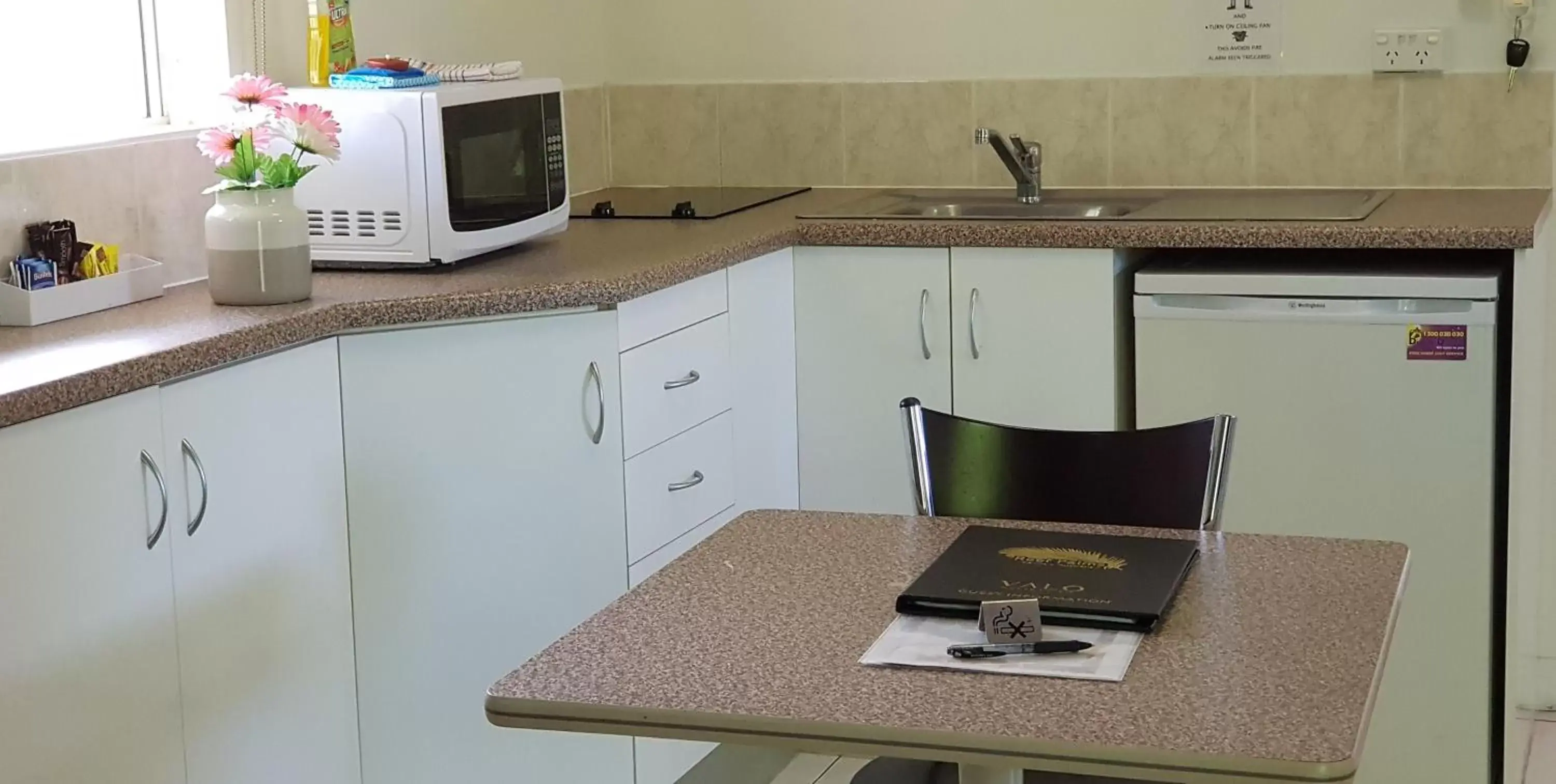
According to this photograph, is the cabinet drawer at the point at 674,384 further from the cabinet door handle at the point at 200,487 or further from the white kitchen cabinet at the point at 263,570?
the cabinet door handle at the point at 200,487

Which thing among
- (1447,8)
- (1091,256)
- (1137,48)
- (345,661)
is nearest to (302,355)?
(345,661)

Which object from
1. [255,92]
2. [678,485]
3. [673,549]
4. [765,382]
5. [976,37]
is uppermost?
[976,37]

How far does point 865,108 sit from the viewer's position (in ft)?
12.7

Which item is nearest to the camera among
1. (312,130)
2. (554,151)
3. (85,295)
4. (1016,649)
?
(1016,649)

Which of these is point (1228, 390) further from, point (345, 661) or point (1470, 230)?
point (345, 661)

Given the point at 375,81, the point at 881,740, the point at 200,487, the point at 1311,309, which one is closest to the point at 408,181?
the point at 375,81

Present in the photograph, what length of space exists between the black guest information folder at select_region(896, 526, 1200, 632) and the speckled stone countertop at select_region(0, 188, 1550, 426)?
953 mm

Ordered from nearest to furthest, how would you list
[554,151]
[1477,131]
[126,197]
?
[126,197], [554,151], [1477,131]

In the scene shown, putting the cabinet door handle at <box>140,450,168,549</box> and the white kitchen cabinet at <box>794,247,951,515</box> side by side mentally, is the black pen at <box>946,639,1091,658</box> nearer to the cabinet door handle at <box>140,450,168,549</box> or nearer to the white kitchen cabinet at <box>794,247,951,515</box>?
the cabinet door handle at <box>140,450,168,549</box>

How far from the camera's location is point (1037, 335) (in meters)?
3.17

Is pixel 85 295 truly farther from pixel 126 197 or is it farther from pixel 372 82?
pixel 372 82

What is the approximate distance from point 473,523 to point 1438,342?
1557 mm

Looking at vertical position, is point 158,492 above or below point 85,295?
below

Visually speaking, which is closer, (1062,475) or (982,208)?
(1062,475)
